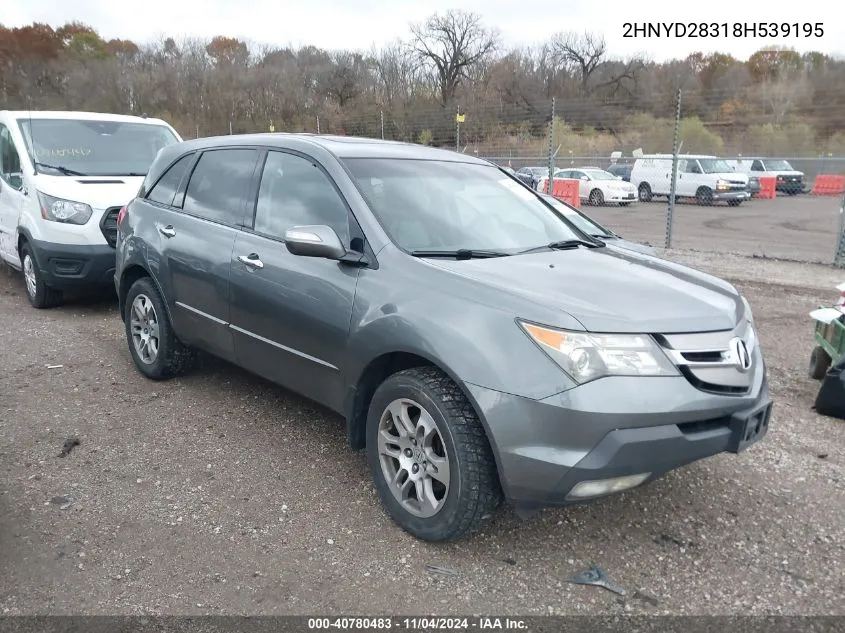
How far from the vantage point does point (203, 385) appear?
197 inches

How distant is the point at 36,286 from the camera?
23.1ft

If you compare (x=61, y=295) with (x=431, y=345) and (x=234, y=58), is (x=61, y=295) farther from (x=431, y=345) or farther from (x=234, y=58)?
(x=234, y=58)

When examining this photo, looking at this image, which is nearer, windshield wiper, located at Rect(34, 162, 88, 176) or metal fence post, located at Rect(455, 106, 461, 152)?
windshield wiper, located at Rect(34, 162, 88, 176)

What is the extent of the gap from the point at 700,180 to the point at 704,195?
60 cm

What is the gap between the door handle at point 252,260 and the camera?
3.80m

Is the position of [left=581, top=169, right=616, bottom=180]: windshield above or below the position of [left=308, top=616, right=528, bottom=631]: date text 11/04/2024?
above

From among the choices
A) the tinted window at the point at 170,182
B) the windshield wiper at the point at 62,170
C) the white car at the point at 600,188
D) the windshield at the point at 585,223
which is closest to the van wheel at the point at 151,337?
the tinted window at the point at 170,182

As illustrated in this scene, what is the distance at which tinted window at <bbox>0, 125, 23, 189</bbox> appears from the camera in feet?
24.0

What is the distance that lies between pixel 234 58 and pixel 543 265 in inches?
1844

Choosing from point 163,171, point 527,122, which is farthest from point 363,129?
point 163,171

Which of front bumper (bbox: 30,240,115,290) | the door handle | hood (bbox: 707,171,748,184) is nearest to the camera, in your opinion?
the door handle

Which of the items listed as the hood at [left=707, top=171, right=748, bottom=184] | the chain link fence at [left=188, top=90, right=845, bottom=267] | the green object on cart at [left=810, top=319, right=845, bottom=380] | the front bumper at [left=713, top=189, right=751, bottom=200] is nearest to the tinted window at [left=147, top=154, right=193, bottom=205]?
the green object on cart at [left=810, top=319, right=845, bottom=380]

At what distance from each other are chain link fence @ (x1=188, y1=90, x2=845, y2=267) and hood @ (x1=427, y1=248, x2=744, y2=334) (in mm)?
9143

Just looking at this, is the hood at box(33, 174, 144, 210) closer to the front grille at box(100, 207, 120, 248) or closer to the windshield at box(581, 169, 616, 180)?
the front grille at box(100, 207, 120, 248)
